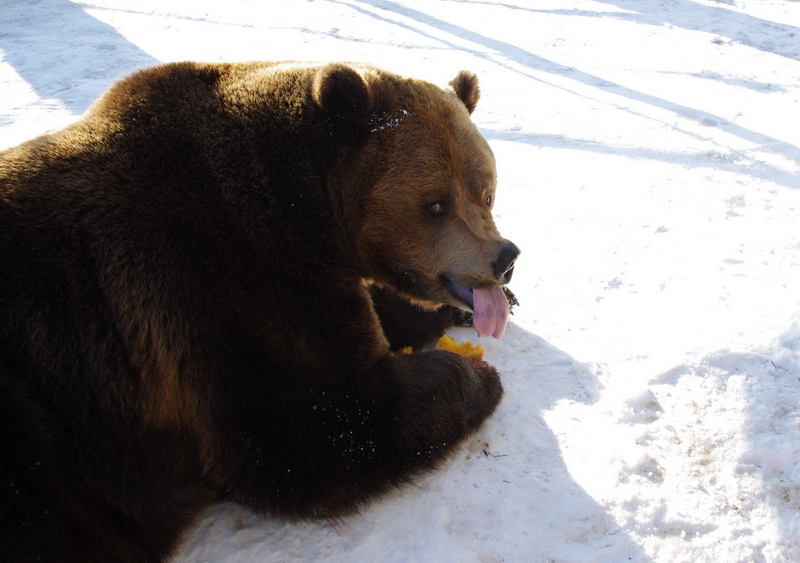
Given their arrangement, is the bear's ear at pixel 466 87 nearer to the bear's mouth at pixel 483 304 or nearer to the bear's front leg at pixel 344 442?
the bear's mouth at pixel 483 304

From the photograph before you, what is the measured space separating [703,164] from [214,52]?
6549 mm

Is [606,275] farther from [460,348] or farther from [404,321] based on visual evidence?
[404,321]

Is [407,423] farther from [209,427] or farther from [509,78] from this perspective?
[509,78]

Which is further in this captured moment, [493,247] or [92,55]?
[92,55]

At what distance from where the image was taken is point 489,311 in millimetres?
2928

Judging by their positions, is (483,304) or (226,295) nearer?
(226,295)

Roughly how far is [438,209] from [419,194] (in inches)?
4.8

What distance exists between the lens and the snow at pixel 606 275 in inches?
102

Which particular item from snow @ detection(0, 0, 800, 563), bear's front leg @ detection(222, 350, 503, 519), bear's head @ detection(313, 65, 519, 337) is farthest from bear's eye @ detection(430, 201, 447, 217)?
snow @ detection(0, 0, 800, 563)

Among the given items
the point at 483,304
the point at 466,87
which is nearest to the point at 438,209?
the point at 483,304

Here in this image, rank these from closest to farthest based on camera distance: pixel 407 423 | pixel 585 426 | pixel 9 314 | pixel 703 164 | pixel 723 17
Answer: pixel 9 314 < pixel 407 423 < pixel 585 426 < pixel 703 164 < pixel 723 17

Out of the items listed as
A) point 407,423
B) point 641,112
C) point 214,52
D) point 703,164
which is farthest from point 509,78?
point 407,423

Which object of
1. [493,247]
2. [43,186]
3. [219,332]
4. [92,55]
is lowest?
[92,55]

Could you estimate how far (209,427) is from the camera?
2.48m
